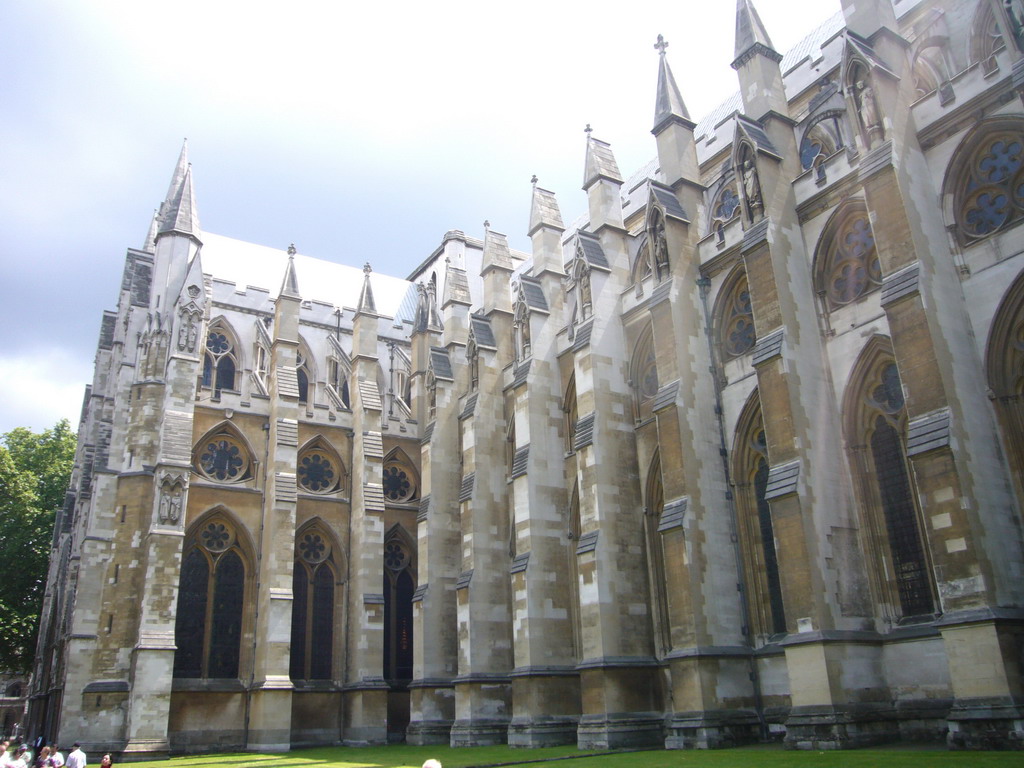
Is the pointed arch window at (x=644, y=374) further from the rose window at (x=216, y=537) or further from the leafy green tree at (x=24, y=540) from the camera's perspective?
the leafy green tree at (x=24, y=540)

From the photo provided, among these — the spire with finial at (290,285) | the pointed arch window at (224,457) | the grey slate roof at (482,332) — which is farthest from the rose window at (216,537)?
the grey slate roof at (482,332)

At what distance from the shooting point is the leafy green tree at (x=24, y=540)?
3656cm

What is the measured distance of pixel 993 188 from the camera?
15.8 meters

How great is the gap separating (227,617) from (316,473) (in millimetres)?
5698

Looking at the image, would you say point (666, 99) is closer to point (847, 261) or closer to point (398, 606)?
point (847, 261)

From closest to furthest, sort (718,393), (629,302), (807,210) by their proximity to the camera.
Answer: (807,210) → (718,393) → (629,302)

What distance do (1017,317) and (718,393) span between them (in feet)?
21.7

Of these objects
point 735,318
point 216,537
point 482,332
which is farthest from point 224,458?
point 735,318

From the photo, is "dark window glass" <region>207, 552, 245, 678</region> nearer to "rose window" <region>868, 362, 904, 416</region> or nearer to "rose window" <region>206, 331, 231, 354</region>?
"rose window" <region>206, 331, 231, 354</region>

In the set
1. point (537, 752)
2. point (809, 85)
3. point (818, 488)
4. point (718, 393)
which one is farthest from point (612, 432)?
point (809, 85)

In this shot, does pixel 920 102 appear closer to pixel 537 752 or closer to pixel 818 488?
pixel 818 488

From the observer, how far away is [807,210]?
18.8 m

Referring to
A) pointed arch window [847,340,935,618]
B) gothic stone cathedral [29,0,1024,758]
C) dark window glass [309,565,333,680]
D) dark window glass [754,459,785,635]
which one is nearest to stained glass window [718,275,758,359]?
gothic stone cathedral [29,0,1024,758]

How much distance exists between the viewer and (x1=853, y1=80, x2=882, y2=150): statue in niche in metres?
16.7
